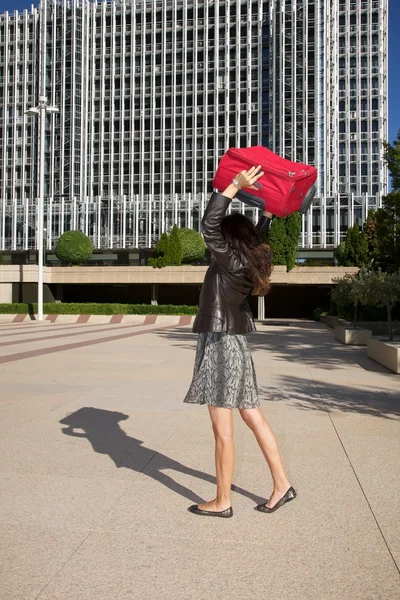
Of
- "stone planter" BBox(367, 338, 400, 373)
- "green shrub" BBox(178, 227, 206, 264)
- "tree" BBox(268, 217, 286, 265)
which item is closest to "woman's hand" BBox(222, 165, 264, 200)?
"stone planter" BBox(367, 338, 400, 373)

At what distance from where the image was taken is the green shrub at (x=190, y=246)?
45219mm

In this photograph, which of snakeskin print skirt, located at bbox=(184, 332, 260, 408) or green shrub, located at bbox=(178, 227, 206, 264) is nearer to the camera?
snakeskin print skirt, located at bbox=(184, 332, 260, 408)

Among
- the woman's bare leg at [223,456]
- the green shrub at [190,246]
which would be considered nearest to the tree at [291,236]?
the green shrub at [190,246]

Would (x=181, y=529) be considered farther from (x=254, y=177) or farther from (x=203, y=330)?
(x=254, y=177)

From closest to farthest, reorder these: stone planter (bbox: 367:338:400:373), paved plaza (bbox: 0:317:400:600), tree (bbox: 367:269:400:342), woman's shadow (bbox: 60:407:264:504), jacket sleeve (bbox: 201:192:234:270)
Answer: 1. paved plaza (bbox: 0:317:400:600)
2. jacket sleeve (bbox: 201:192:234:270)
3. woman's shadow (bbox: 60:407:264:504)
4. stone planter (bbox: 367:338:400:373)
5. tree (bbox: 367:269:400:342)

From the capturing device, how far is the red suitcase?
3.58m

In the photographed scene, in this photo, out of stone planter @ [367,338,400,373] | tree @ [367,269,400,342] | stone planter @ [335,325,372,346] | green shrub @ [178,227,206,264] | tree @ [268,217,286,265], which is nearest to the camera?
stone planter @ [367,338,400,373]

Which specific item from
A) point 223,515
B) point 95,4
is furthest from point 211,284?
point 95,4

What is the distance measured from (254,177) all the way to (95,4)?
7130 cm

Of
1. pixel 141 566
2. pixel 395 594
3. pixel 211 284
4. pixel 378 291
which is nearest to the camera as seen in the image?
pixel 395 594

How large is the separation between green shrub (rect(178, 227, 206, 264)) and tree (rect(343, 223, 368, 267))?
1240 cm

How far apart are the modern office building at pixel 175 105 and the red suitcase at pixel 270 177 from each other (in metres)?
54.3

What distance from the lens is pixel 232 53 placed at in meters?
64.0

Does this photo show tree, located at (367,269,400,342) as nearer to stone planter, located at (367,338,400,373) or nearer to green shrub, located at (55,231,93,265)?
stone planter, located at (367,338,400,373)
